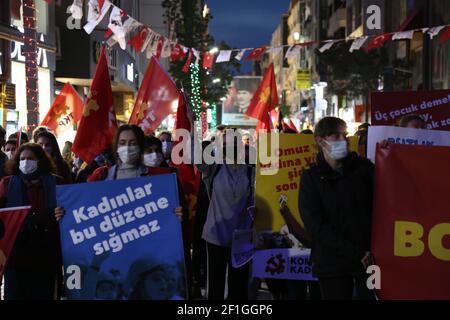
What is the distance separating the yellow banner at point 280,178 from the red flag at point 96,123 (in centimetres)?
196

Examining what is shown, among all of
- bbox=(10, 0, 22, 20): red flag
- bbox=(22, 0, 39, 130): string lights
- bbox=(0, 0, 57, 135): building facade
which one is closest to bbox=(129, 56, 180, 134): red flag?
bbox=(22, 0, 39, 130): string lights

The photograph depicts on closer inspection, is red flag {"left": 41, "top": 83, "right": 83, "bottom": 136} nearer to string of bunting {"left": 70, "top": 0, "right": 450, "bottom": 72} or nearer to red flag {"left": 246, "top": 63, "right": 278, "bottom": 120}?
string of bunting {"left": 70, "top": 0, "right": 450, "bottom": 72}

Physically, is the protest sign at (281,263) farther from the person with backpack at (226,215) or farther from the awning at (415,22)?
the awning at (415,22)

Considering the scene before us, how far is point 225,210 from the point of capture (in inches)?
293

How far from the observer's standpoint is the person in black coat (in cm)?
508

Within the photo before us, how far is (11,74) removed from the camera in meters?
18.5

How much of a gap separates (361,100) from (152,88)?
4187cm

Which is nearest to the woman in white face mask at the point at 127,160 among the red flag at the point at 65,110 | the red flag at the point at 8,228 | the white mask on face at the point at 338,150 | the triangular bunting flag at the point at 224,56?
the red flag at the point at 8,228

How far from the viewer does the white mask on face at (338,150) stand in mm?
5227

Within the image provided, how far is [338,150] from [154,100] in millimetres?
5399

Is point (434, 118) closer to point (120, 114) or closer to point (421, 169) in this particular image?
point (421, 169)

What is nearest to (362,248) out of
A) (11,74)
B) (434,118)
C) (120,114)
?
(434,118)

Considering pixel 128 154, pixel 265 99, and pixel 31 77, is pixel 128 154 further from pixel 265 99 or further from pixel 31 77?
pixel 265 99

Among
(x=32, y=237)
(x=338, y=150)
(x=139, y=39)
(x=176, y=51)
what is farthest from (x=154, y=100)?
(x=176, y=51)
